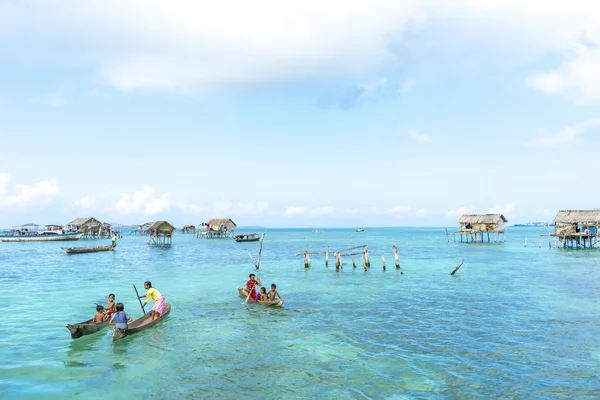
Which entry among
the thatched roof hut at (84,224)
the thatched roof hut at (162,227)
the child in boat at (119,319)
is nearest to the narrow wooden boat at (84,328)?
the child in boat at (119,319)

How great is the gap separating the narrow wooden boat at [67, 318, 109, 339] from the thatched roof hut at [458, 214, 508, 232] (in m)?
64.5

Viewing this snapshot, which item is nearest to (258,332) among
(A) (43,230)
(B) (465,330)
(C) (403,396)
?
(C) (403,396)

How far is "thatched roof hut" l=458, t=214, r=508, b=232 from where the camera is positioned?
6625 cm

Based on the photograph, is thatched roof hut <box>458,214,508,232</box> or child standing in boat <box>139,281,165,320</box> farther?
thatched roof hut <box>458,214,508,232</box>

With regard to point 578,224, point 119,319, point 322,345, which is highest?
point 578,224

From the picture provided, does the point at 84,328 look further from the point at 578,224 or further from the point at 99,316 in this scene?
the point at 578,224

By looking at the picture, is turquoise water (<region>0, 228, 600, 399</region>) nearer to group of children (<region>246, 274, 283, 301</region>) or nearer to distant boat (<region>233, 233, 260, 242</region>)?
group of children (<region>246, 274, 283, 301</region>)

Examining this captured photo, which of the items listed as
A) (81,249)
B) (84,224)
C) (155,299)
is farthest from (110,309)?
(84,224)

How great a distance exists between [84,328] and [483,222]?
6593 cm

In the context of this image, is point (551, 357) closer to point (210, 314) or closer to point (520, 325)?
point (520, 325)

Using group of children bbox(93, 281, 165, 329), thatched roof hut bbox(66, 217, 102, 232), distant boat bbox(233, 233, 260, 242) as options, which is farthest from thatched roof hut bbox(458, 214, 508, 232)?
thatched roof hut bbox(66, 217, 102, 232)

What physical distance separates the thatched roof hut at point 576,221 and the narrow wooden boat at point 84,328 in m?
58.2

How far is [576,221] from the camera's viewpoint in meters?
53.2

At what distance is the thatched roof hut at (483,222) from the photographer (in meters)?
66.2
